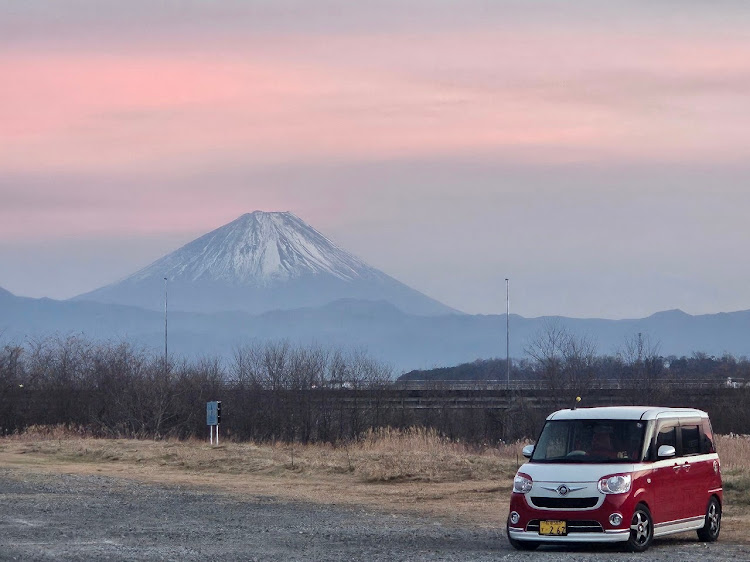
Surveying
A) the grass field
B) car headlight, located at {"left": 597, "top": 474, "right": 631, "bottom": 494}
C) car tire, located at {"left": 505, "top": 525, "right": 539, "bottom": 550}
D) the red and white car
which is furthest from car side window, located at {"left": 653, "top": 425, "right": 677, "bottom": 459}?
the grass field

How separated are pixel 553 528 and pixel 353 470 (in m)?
15.2

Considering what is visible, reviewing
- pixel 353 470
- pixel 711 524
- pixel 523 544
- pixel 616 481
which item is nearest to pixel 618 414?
pixel 616 481

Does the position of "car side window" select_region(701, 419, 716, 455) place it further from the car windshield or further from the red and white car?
the car windshield

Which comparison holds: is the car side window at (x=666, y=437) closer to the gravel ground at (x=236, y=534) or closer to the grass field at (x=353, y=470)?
the gravel ground at (x=236, y=534)

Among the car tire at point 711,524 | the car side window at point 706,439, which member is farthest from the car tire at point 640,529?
the car side window at point 706,439

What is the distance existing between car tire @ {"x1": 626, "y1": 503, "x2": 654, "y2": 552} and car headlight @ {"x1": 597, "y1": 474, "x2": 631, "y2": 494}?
1.26ft

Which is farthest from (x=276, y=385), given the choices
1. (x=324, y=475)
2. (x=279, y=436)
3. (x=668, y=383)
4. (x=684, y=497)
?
(x=684, y=497)

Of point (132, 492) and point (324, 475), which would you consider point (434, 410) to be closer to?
point (324, 475)

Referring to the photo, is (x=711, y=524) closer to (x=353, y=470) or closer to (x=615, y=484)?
(x=615, y=484)

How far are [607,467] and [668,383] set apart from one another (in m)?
49.3

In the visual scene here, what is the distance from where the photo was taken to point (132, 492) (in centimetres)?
2631

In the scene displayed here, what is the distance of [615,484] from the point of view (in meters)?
15.4

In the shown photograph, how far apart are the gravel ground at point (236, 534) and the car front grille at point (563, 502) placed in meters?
0.64

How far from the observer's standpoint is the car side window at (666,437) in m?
16.4
